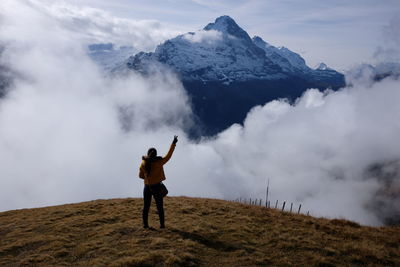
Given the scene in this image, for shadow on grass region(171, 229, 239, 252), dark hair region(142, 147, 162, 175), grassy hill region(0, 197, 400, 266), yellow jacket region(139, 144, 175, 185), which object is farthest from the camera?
yellow jacket region(139, 144, 175, 185)

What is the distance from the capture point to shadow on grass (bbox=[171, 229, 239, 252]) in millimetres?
17188

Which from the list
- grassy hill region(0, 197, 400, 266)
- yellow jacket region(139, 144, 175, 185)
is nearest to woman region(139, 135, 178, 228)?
yellow jacket region(139, 144, 175, 185)

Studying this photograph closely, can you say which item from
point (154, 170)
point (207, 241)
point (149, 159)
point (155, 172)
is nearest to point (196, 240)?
point (207, 241)

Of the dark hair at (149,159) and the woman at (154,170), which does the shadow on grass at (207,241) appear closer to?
the woman at (154,170)

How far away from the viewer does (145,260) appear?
1522 cm

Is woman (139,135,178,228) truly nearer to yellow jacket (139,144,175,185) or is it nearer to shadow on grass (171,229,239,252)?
yellow jacket (139,144,175,185)

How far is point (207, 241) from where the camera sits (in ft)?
59.6

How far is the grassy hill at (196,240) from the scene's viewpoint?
15867 millimetres

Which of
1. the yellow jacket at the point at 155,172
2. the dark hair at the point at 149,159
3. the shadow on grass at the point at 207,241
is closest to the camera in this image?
the shadow on grass at the point at 207,241

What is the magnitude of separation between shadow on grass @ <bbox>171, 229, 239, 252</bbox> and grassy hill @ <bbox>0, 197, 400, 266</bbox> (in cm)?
5

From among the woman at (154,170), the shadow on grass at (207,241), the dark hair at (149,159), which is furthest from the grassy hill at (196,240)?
the dark hair at (149,159)

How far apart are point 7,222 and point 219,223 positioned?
16.3 meters

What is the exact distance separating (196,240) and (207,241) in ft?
1.96

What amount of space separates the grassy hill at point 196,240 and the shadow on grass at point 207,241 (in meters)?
0.05
